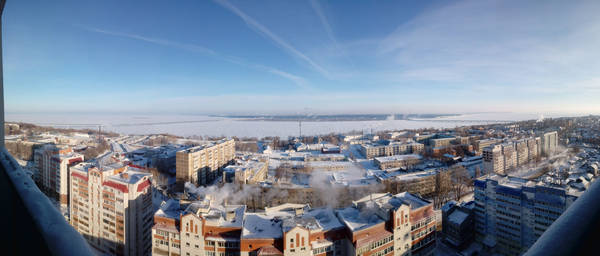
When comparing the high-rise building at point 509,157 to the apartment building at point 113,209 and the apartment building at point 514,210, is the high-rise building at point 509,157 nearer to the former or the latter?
the apartment building at point 514,210

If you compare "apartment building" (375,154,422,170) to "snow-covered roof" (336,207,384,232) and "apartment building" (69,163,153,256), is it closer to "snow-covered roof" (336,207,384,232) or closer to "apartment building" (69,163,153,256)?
"snow-covered roof" (336,207,384,232)

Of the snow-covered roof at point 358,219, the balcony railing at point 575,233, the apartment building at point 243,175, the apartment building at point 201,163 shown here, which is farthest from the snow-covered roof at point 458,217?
the apartment building at point 201,163

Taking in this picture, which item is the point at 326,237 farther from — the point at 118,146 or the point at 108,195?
the point at 118,146

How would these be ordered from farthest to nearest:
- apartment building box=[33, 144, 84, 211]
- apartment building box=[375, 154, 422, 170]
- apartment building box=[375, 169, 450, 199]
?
1. apartment building box=[375, 154, 422, 170]
2. apartment building box=[375, 169, 450, 199]
3. apartment building box=[33, 144, 84, 211]

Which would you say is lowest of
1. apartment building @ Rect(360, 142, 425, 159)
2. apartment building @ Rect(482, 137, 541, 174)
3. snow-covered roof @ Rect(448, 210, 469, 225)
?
snow-covered roof @ Rect(448, 210, 469, 225)

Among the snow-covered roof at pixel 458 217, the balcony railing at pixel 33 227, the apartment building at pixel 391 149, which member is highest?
the balcony railing at pixel 33 227

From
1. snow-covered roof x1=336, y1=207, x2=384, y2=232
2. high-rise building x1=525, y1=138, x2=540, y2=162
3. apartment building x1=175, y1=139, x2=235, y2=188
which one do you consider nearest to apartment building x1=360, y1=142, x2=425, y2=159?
high-rise building x1=525, y1=138, x2=540, y2=162

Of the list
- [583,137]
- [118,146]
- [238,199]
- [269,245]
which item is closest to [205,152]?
[238,199]
